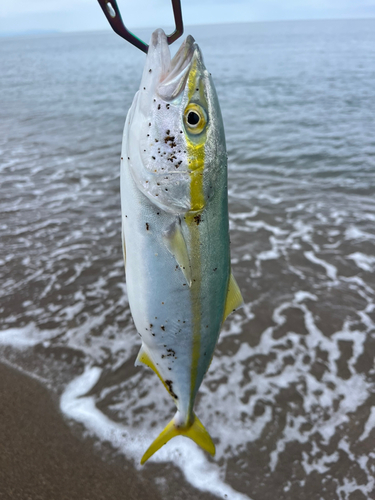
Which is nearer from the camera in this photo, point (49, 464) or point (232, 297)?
point (232, 297)

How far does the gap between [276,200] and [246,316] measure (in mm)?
3782

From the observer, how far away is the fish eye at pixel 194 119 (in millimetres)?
1603

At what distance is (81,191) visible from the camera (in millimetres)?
8414

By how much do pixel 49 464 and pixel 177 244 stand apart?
2524 millimetres

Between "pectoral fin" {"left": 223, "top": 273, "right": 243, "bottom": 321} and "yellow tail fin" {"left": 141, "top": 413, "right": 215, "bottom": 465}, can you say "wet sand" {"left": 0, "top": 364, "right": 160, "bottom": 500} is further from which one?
"pectoral fin" {"left": 223, "top": 273, "right": 243, "bottom": 321}

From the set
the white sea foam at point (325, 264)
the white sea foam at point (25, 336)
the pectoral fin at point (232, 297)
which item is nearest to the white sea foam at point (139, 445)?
the white sea foam at point (25, 336)

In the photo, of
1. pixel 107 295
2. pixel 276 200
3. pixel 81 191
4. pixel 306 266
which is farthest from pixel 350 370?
pixel 81 191

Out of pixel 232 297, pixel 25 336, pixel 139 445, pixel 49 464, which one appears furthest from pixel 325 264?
pixel 49 464

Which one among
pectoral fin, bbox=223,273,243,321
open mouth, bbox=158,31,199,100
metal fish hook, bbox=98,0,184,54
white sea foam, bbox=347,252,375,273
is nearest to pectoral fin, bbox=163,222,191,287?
pectoral fin, bbox=223,273,243,321

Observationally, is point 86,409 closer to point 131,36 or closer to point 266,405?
point 266,405

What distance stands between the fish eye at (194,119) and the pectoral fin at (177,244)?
393 millimetres

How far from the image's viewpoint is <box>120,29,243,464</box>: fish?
1.59m

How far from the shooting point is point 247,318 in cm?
479

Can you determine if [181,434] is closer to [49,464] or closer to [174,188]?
[174,188]
